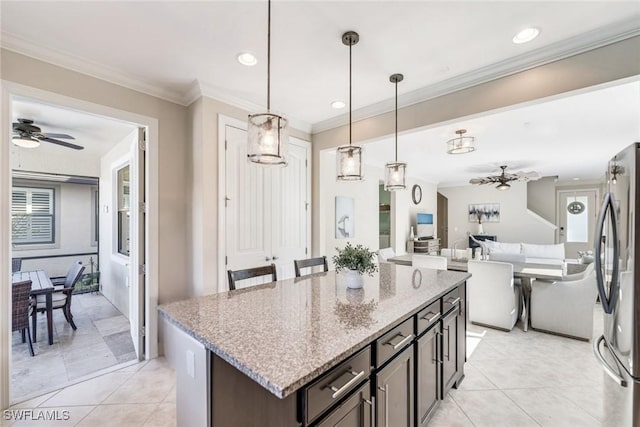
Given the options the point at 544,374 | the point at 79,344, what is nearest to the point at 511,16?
the point at 544,374

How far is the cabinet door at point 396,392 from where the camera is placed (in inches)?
51.8

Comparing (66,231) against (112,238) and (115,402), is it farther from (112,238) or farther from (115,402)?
(115,402)

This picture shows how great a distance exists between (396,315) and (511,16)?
204cm

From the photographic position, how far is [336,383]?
1070 millimetres

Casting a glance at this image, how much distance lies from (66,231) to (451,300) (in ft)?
24.5

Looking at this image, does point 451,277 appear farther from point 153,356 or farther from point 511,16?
point 153,356

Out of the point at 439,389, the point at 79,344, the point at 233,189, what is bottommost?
the point at 79,344

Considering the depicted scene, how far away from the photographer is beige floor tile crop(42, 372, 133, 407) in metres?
2.18

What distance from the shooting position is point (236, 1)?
67.0 inches

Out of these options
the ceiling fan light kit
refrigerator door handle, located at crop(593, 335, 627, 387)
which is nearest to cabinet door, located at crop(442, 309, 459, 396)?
refrigerator door handle, located at crop(593, 335, 627, 387)

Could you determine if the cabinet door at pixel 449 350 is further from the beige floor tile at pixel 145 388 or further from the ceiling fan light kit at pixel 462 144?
the ceiling fan light kit at pixel 462 144

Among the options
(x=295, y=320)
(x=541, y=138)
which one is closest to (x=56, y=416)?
(x=295, y=320)

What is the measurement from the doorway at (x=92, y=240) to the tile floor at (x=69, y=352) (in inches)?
0.5

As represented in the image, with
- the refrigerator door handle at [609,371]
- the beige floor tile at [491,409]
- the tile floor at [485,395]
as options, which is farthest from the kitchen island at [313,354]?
the refrigerator door handle at [609,371]
